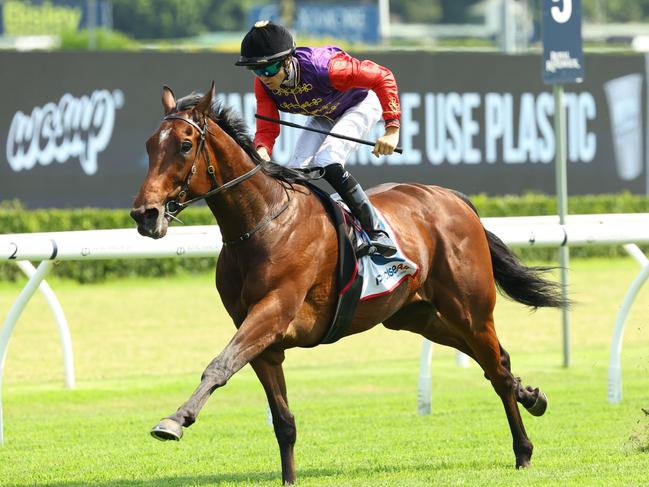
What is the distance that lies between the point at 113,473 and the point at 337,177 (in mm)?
1699

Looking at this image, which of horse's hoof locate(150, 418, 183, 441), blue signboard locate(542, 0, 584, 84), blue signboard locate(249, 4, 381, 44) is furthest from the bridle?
blue signboard locate(249, 4, 381, 44)

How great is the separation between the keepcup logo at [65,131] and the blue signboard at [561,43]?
7097mm

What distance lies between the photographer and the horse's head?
16.4 feet

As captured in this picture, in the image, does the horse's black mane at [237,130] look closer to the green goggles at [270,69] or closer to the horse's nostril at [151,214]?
the green goggles at [270,69]

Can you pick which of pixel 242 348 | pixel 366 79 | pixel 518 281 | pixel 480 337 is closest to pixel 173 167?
pixel 242 348

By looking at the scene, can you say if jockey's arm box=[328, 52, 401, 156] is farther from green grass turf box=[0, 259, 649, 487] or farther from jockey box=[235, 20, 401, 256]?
green grass turf box=[0, 259, 649, 487]

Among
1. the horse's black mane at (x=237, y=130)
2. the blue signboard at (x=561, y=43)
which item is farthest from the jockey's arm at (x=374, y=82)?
the blue signboard at (x=561, y=43)

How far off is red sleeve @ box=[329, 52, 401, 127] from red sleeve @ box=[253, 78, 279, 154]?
34cm

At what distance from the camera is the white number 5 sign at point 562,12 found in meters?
9.69

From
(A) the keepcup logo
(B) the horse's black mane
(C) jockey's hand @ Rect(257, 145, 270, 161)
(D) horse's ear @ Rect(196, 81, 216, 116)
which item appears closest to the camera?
(D) horse's ear @ Rect(196, 81, 216, 116)

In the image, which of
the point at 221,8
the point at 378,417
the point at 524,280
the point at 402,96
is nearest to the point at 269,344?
the point at 524,280

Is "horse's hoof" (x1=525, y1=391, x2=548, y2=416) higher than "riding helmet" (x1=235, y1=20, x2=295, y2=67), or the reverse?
"riding helmet" (x1=235, y1=20, x2=295, y2=67)

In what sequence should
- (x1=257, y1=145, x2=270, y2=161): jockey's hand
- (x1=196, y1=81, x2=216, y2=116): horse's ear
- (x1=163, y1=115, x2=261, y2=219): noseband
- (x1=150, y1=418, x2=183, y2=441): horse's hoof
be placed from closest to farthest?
(x1=150, y1=418, x2=183, y2=441): horse's hoof, (x1=163, y1=115, x2=261, y2=219): noseband, (x1=196, y1=81, x2=216, y2=116): horse's ear, (x1=257, y1=145, x2=270, y2=161): jockey's hand

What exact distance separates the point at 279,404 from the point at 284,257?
664mm
